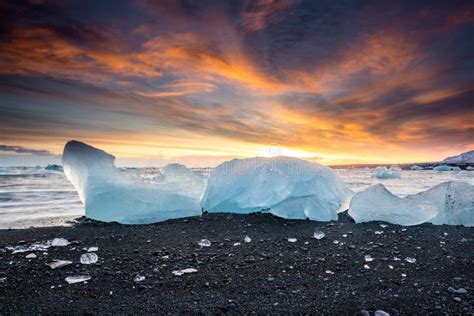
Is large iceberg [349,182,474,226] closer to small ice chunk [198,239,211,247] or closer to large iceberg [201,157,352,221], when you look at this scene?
large iceberg [201,157,352,221]

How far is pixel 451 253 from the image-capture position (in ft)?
11.6

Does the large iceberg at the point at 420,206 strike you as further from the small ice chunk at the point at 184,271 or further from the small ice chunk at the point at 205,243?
the small ice chunk at the point at 184,271

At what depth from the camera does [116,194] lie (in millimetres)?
5555

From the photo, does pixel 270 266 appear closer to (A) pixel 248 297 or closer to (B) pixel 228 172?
(A) pixel 248 297

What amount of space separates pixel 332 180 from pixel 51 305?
5.64m

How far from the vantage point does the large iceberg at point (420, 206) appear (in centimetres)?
521

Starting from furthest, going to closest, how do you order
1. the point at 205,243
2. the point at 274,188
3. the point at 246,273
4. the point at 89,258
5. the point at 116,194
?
the point at 274,188
the point at 116,194
the point at 205,243
the point at 89,258
the point at 246,273

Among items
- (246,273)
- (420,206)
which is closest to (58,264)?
(246,273)

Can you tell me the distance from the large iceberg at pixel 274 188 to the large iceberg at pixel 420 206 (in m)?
0.56

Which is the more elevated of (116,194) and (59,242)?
(116,194)

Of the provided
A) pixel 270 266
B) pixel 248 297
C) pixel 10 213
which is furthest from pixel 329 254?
pixel 10 213

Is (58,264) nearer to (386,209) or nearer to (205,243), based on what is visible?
(205,243)

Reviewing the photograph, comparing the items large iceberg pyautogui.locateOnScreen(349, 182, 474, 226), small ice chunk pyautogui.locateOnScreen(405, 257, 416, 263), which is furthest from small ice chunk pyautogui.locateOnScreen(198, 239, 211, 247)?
large iceberg pyautogui.locateOnScreen(349, 182, 474, 226)

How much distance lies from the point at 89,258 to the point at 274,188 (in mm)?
3741
